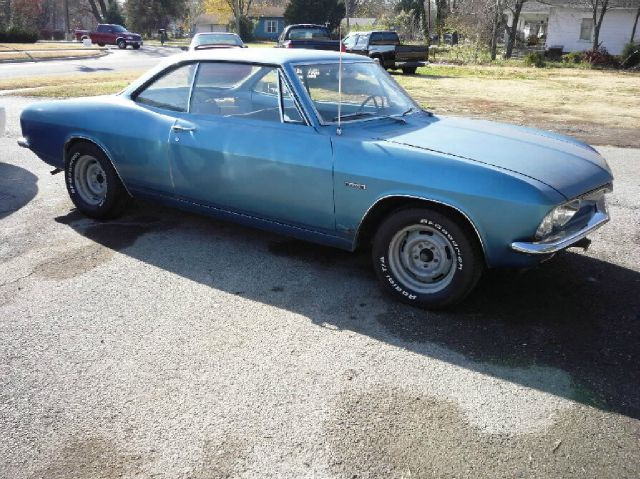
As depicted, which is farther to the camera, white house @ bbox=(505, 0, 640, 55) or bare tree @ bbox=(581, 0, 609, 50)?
white house @ bbox=(505, 0, 640, 55)

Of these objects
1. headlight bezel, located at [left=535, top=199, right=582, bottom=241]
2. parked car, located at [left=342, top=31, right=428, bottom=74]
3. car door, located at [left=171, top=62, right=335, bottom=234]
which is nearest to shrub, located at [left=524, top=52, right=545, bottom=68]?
parked car, located at [left=342, top=31, right=428, bottom=74]

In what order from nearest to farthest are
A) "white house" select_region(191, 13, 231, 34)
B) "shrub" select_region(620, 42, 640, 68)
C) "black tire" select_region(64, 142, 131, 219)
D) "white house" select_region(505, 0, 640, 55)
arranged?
"black tire" select_region(64, 142, 131, 219)
"shrub" select_region(620, 42, 640, 68)
"white house" select_region(505, 0, 640, 55)
"white house" select_region(191, 13, 231, 34)

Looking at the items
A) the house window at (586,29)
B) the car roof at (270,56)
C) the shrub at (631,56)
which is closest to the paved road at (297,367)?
the car roof at (270,56)

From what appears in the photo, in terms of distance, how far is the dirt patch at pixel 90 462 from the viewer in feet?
7.99

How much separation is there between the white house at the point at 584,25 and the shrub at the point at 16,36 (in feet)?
119

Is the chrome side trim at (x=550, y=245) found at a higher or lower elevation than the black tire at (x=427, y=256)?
higher

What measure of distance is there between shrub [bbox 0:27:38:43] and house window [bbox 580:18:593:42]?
38.4 m

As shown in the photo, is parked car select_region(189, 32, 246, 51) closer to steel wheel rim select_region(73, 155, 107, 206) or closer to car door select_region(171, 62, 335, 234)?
steel wheel rim select_region(73, 155, 107, 206)

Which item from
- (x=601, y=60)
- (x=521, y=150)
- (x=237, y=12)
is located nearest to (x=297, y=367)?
(x=521, y=150)

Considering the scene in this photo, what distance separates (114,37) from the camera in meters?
46.4

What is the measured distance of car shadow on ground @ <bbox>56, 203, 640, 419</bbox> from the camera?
322 centimetres

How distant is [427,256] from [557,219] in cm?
82

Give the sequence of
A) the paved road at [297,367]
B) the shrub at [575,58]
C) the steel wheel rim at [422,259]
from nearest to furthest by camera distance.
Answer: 1. the paved road at [297,367]
2. the steel wheel rim at [422,259]
3. the shrub at [575,58]

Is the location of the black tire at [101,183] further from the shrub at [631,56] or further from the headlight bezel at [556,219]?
the shrub at [631,56]
